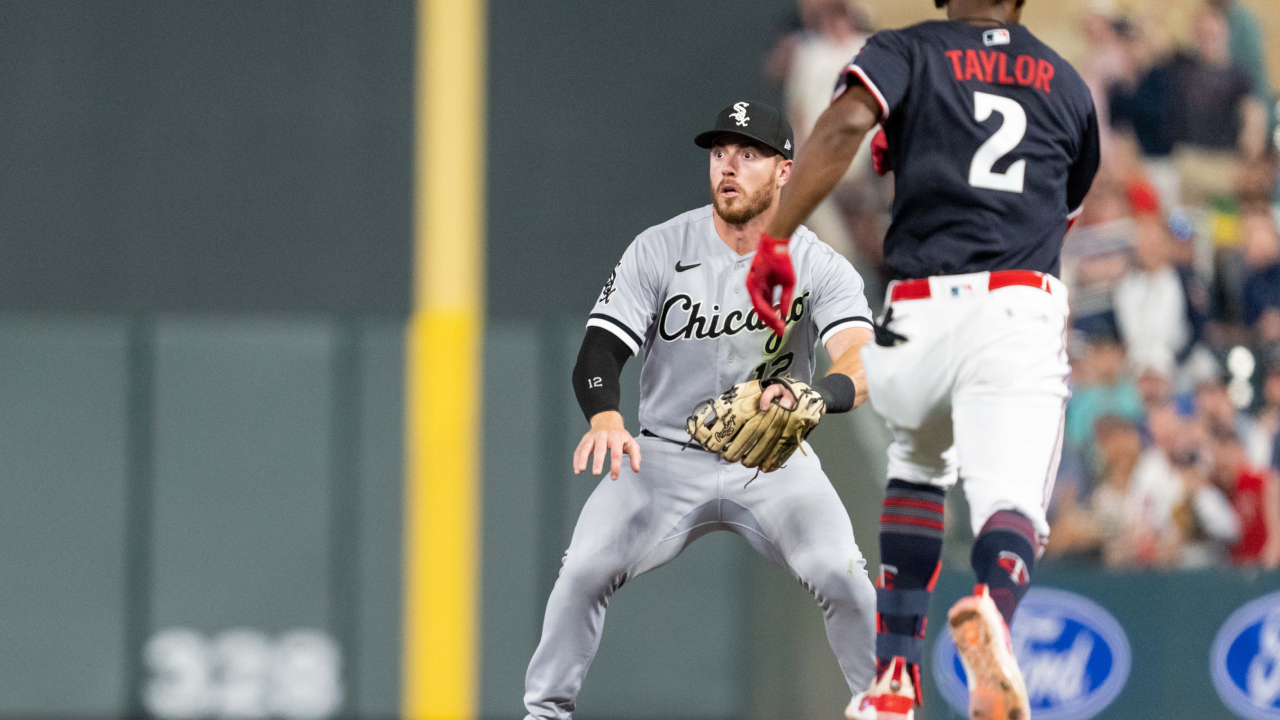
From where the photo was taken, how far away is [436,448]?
7.35m

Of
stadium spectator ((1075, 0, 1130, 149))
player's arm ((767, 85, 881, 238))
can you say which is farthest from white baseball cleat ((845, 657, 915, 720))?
stadium spectator ((1075, 0, 1130, 149))

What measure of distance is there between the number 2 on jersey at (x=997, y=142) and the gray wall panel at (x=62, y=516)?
207 inches

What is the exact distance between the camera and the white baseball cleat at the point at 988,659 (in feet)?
9.53

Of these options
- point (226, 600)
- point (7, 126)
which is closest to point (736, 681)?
point (226, 600)

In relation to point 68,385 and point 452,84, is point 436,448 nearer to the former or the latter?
point 68,385

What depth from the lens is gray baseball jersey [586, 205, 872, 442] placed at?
12.2ft

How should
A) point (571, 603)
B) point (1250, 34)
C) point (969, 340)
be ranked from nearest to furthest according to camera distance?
point (969, 340) → point (571, 603) → point (1250, 34)

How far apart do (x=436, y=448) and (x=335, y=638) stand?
1.07 meters

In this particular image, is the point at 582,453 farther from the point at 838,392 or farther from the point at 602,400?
the point at 838,392

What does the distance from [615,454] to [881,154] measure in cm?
94

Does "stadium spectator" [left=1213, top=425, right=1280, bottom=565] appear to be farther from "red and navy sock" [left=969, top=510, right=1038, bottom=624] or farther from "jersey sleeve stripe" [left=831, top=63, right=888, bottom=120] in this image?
"jersey sleeve stripe" [left=831, top=63, right=888, bottom=120]

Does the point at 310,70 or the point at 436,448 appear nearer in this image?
the point at 436,448

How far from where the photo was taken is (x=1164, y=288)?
6.94 m

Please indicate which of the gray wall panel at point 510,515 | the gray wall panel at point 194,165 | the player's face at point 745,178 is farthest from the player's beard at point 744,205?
the gray wall panel at point 194,165
